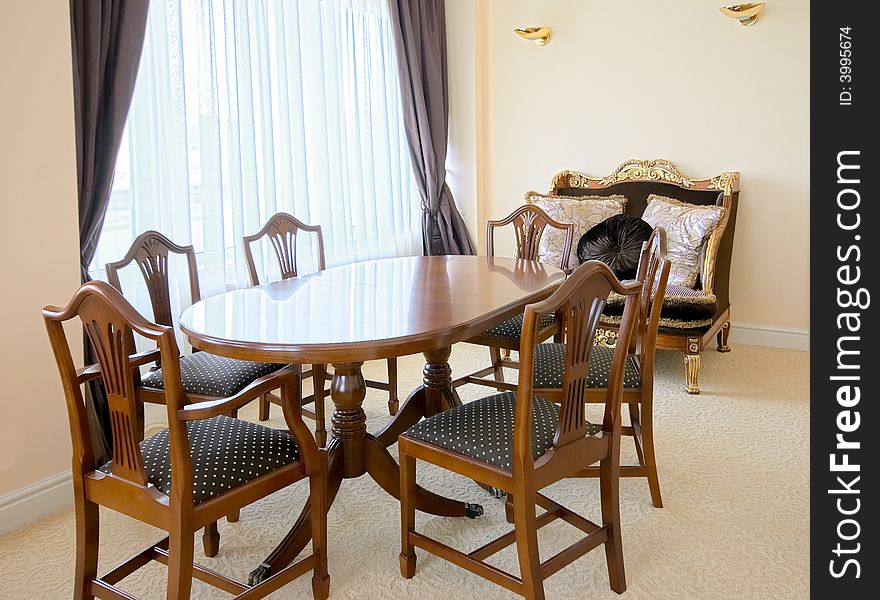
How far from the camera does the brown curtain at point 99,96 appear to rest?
3.07 meters

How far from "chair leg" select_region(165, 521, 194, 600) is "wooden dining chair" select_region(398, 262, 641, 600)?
65 centimetres

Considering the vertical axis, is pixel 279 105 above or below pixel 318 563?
above

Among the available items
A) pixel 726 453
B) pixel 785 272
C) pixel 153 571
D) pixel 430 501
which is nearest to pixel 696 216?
pixel 785 272

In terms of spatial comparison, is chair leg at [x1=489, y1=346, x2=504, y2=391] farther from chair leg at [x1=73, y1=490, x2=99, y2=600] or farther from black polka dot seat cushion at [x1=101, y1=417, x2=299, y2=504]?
chair leg at [x1=73, y1=490, x2=99, y2=600]

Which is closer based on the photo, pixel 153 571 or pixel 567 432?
pixel 567 432

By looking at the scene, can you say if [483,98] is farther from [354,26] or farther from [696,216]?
[696,216]

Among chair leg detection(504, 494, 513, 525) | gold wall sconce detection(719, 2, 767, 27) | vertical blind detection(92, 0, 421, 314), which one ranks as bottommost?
chair leg detection(504, 494, 513, 525)

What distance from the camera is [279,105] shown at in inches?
168

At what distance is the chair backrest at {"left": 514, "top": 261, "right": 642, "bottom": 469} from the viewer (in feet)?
6.27

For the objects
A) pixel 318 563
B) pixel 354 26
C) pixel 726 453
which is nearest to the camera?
pixel 318 563

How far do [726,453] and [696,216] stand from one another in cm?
169

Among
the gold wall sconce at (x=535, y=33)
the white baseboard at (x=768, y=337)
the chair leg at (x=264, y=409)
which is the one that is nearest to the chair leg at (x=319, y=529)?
the chair leg at (x=264, y=409)
